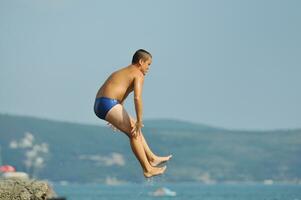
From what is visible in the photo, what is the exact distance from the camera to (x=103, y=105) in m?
18.8

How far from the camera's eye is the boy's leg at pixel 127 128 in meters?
18.9

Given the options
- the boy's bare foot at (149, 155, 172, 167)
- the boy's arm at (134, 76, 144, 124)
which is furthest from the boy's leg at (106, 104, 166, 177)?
the boy's arm at (134, 76, 144, 124)

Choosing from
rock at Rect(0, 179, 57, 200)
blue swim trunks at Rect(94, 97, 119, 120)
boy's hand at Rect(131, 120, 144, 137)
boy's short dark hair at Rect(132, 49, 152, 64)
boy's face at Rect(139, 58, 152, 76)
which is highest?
boy's short dark hair at Rect(132, 49, 152, 64)

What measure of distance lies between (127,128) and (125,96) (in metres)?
0.55

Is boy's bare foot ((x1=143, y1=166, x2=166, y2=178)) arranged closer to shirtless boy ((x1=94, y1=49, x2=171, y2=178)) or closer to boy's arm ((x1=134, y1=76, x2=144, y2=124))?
shirtless boy ((x1=94, y1=49, x2=171, y2=178))

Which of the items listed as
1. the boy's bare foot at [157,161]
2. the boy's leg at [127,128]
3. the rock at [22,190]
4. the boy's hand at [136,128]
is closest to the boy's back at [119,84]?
the boy's leg at [127,128]

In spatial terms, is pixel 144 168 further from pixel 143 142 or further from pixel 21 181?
pixel 21 181

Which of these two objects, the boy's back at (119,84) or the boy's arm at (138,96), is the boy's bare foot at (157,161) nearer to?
the boy's arm at (138,96)

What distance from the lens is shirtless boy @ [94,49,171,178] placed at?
1881 cm

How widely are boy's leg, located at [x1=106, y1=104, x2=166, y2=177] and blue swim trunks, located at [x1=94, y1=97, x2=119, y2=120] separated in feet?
0.20

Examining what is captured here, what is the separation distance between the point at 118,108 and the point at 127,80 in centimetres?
49

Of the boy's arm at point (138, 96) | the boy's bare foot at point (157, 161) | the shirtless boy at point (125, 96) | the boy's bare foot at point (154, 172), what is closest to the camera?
the boy's arm at point (138, 96)

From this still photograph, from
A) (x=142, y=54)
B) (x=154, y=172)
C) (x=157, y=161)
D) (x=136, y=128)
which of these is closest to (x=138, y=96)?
(x=136, y=128)

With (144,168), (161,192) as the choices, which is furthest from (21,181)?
(161,192)
